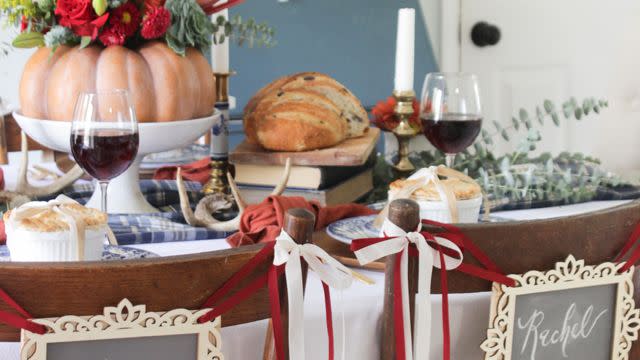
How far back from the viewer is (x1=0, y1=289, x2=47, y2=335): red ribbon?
648mm

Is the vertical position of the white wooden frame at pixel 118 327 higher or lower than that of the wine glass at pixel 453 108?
lower

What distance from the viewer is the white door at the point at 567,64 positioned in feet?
11.2

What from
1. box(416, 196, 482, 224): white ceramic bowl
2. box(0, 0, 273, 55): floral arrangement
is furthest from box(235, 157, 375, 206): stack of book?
box(416, 196, 482, 224): white ceramic bowl

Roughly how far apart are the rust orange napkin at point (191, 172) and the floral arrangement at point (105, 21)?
0.36 metres

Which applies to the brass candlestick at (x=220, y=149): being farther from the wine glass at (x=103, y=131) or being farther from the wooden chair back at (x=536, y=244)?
the wooden chair back at (x=536, y=244)

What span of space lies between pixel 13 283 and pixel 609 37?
10.3 feet

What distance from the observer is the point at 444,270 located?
2.52ft

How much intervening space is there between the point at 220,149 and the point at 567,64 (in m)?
2.41

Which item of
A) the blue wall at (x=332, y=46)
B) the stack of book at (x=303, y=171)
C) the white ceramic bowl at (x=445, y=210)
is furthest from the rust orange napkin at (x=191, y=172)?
the blue wall at (x=332, y=46)

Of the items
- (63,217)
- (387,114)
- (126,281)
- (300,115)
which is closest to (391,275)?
(126,281)

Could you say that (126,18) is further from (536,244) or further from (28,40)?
(536,244)

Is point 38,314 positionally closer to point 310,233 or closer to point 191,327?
point 191,327

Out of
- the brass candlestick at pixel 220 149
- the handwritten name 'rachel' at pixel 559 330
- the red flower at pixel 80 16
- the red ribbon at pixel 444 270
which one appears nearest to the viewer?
the red ribbon at pixel 444 270

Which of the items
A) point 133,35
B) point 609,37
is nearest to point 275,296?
point 133,35
